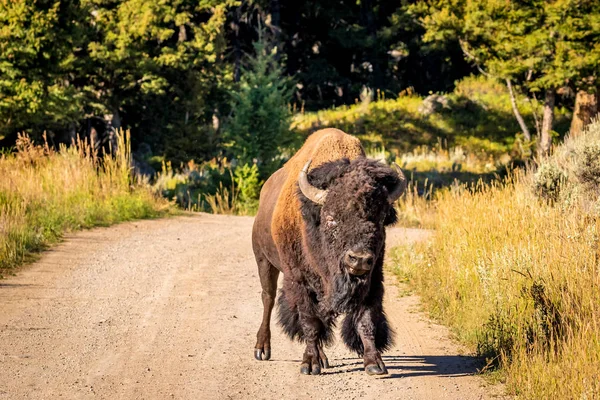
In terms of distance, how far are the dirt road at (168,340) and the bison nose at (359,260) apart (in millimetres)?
1080

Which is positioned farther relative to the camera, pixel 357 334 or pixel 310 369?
pixel 310 369

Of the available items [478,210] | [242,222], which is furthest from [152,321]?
[242,222]

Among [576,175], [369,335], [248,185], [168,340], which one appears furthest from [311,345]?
[248,185]

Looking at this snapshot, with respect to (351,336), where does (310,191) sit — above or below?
above

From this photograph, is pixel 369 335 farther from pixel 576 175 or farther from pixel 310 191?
pixel 576 175

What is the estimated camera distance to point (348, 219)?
23.5 ft

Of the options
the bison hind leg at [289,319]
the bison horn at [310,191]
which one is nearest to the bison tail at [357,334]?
the bison hind leg at [289,319]

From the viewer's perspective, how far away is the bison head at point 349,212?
23.2ft

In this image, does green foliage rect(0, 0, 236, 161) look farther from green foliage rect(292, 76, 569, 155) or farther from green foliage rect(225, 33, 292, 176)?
green foliage rect(292, 76, 569, 155)

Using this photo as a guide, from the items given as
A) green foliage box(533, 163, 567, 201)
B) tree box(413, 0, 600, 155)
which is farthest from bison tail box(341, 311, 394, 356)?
tree box(413, 0, 600, 155)

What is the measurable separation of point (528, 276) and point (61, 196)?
1013 cm

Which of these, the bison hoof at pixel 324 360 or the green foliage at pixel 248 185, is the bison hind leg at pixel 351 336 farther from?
the green foliage at pixel 248 185

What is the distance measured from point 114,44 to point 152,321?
1889 centimetres

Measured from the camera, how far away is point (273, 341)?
9.22m
